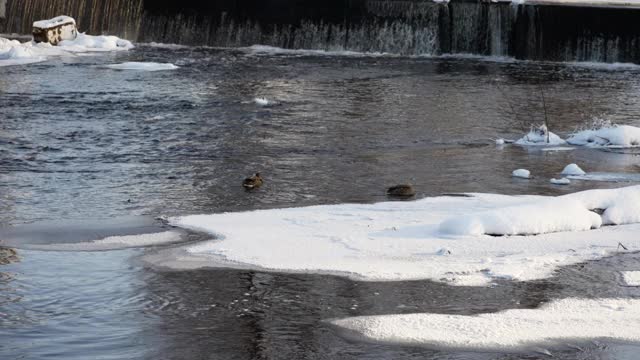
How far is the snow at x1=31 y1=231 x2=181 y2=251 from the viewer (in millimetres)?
10234

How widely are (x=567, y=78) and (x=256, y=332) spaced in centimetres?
1880

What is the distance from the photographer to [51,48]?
29938 millimetres

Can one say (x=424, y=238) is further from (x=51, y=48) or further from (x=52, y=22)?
(x=52, y=22)

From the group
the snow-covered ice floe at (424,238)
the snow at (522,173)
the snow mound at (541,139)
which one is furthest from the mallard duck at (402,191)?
the snow mound at (541,139)

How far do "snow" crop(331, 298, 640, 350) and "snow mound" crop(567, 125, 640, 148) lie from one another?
A: 863 cm

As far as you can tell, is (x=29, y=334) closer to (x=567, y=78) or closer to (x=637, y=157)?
(x=637, y=157)

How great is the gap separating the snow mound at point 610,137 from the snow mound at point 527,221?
6088mm

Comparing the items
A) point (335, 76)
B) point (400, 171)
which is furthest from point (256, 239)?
point (335, 76)

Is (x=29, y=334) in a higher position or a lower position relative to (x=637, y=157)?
lower

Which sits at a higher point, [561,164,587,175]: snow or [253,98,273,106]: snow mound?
[253,98,273,106]: snow mound

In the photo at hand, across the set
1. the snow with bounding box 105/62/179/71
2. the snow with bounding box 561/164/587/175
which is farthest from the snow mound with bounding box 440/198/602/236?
the snow with bounding box 105/62/179/71

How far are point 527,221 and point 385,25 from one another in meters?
20.9

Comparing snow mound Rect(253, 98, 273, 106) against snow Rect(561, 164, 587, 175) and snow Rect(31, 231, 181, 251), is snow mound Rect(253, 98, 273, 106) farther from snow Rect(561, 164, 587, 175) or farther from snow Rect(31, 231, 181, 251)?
snow Rect(31, 231, 181, 251)

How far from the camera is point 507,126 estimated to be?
1884cm
